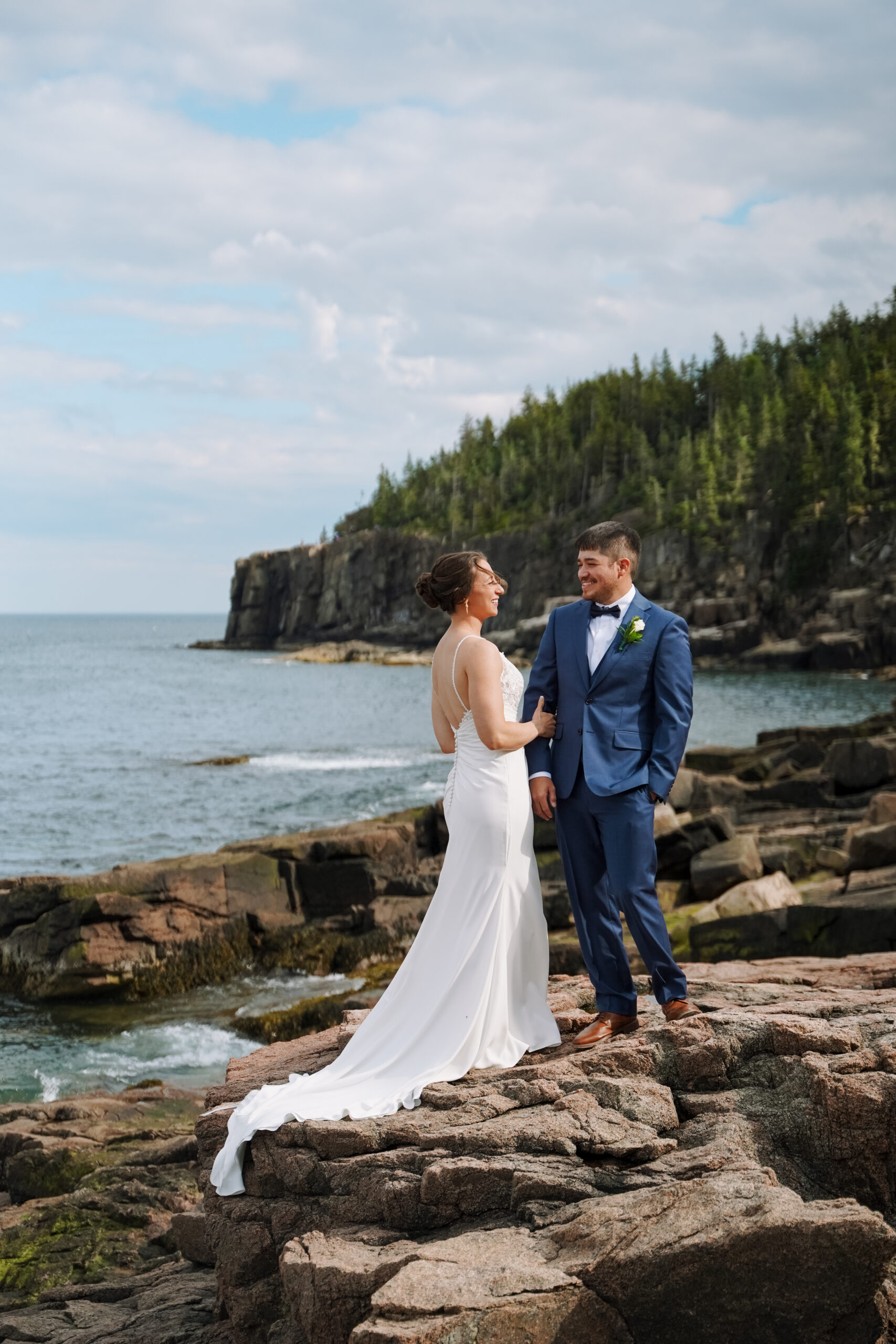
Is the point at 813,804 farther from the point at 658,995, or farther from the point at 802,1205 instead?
the point at 802,1205

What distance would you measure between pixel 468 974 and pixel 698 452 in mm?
114706

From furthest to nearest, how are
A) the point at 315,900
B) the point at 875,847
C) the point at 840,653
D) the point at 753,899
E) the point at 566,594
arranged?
the point at 566,594
the point at 840,653
the point at 315,900
the point at 875,847
the point at 753,899

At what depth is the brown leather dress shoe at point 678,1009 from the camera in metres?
5.11

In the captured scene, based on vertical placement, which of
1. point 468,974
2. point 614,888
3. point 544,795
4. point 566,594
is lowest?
point 468,974

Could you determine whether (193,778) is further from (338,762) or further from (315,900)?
(315,900)

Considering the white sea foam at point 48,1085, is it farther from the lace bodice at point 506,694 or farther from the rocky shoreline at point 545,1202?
the lace bodice at point 506,694

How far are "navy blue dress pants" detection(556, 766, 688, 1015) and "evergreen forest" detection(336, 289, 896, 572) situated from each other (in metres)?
91.5

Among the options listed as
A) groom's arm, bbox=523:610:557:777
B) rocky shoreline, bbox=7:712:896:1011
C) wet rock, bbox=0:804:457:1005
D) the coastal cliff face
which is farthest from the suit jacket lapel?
the coastal cliff face

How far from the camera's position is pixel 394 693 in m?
72.5

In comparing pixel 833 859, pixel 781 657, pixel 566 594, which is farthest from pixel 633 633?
pixel 566 594

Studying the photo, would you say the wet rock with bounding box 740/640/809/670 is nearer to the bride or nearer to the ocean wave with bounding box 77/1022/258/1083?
the ocean wave with bounding box 77/1022/258/1083

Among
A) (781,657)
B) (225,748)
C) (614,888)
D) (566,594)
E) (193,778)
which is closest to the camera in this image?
(614,888)

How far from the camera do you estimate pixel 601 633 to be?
5379mm

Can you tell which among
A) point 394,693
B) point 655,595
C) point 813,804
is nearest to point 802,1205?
point 813,804
